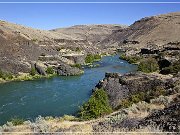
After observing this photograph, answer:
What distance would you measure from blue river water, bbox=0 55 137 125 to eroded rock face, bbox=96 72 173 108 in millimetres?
3448

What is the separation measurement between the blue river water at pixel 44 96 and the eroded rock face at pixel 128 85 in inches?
136

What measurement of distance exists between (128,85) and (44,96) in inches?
442

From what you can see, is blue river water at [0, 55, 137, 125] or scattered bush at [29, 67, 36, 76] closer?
blue river water at [0, 55, 137, 125]

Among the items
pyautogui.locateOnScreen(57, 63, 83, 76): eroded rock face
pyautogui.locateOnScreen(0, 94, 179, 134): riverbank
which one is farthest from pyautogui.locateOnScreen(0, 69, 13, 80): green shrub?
pyautogui.locateOnScreen(0, 94, 179, 134): riverbank

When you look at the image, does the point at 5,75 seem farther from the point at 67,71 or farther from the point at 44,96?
the point at 44,96

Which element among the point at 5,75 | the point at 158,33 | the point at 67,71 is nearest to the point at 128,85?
the point at 67,71

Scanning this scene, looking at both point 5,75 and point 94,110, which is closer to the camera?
point 94,110

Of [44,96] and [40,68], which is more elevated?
[40,68]

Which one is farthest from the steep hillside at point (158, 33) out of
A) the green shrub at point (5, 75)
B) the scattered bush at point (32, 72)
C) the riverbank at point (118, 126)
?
the riverbank at point (118, 126)

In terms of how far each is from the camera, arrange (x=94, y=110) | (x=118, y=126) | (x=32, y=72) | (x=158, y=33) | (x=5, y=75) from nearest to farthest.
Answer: (x=118, y=126)
(x=94, y=110)
(x=5, y=75)
(x=32, y=72)
(x=158, y=33)

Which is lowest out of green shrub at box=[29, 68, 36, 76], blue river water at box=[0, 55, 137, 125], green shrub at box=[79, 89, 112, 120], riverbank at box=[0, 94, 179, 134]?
blue river water at box=[0, 55, 137, 125]

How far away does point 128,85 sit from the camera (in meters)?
43.2

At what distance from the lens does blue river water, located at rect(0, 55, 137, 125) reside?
3744cm

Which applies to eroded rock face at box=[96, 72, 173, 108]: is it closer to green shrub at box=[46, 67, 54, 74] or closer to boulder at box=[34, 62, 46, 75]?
boulder at box=[34, 62, 46, 75]
